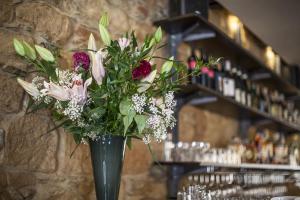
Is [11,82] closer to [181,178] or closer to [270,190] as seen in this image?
[181,178]

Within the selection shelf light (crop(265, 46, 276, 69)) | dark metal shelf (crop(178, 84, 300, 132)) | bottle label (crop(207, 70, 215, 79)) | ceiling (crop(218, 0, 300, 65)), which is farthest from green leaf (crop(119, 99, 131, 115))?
shelf light (crop(265, 46, 276, 69))

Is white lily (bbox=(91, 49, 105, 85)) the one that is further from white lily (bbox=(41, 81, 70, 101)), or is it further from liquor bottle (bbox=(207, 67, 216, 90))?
liquor bottle (bbox=(207, 67, 216, 90))

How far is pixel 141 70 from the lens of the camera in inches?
47.5

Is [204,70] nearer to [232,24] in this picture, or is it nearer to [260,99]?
[232,24]

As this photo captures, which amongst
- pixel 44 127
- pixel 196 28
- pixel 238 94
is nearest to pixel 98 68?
pixel 44 127

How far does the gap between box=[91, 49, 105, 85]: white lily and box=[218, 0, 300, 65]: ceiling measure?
5.41 feet

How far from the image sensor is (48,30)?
5.20 feet

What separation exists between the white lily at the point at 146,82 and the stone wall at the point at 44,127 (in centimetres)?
46

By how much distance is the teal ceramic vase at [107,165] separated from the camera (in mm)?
1236

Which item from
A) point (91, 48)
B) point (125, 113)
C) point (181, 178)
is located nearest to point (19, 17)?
point (91, 48)

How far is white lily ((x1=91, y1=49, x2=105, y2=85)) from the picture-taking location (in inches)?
47.2

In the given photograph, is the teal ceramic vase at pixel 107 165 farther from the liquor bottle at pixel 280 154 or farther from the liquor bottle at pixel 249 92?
the liquor bottle at pixel 280 154

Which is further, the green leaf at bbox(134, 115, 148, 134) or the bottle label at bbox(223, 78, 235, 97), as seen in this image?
the bottle label at bbox(223, 78, 235, 97)

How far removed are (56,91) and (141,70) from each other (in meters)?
0.25
